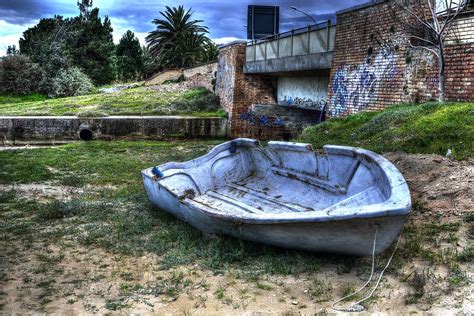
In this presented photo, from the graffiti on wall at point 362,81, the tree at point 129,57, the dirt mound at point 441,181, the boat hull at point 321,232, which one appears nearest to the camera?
the boat hull at point 321,232

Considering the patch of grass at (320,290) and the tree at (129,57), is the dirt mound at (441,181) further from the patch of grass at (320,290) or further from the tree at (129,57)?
the tree at (129,57)

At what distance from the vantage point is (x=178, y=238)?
19.1 feet

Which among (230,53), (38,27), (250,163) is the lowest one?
(250,163)

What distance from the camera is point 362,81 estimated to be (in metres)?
11.1

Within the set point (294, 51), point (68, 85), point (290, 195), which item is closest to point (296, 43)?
point (294, 51)

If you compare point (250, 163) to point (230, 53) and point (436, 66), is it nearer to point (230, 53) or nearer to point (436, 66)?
point (436, 66)

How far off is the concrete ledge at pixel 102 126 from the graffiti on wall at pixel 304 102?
3.53 m

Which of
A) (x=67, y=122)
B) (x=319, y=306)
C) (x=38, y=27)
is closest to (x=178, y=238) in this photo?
(x=319, y=306)

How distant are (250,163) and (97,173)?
13.8ft

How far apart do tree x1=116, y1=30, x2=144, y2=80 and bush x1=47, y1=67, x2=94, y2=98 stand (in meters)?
11.6

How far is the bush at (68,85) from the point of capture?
29.5 meters

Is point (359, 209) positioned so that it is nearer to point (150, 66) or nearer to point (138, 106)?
point (138, 106)

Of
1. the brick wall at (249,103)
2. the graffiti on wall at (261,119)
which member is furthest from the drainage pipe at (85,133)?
the graffiti on wall at (261,119)

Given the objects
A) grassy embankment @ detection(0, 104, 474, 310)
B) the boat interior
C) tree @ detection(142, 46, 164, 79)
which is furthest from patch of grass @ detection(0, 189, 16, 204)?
tree @ detection(142, 46, 164, 79)
